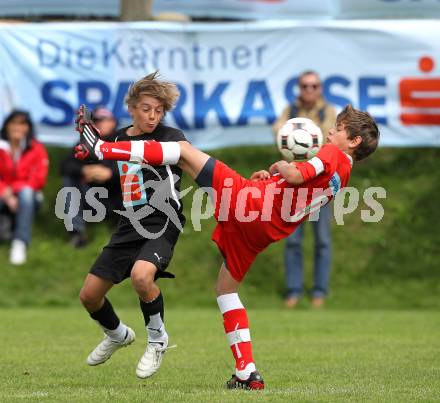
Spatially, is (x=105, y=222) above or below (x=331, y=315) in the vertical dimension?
above

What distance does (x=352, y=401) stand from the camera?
5.92 meters

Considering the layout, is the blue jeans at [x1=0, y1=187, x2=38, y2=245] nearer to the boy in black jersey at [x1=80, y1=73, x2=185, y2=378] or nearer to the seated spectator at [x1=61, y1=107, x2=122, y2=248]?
the seated spectator at [x1=61, y1=107, x2=122, y2=248]

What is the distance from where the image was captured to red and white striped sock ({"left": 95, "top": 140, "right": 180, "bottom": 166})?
6.43 m

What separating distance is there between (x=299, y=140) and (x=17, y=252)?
634 centimetres

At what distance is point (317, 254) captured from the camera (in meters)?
12.4

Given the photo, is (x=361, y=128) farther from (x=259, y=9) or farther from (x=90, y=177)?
(x=259, y=9)

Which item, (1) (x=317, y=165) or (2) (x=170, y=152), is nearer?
(1) (x=317, y=165)

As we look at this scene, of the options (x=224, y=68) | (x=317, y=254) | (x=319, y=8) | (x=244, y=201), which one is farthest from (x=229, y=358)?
(x=319, y=8)

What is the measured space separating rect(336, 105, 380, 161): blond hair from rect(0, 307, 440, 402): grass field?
145 cm

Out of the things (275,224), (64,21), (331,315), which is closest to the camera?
(275,224)

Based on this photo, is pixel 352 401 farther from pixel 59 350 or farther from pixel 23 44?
pixel 23 44

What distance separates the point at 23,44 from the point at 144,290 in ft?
26.9

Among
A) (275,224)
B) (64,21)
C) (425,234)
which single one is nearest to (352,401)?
(275,224)

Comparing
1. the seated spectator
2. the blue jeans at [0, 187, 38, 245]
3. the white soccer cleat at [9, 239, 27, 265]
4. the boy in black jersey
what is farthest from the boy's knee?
the white soccer cleat at [9, 239, 27, 265]
